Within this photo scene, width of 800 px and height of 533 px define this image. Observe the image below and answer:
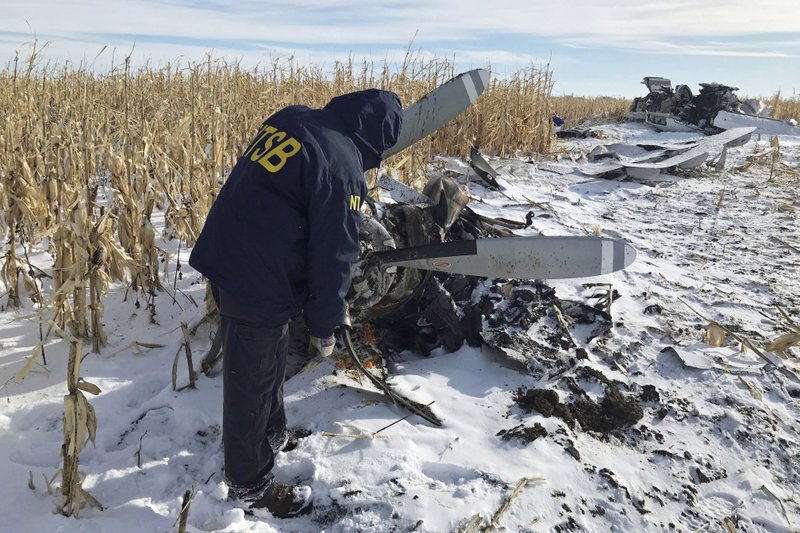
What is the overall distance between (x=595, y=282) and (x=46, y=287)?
4.05 meters

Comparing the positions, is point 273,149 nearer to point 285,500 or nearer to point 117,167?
point 285,500

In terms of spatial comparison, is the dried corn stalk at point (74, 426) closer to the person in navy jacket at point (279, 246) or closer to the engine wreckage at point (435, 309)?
the person in navy jacket at point (279, 246)

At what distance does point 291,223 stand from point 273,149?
0.27m

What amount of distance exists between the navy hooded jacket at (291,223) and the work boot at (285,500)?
2.31 ft

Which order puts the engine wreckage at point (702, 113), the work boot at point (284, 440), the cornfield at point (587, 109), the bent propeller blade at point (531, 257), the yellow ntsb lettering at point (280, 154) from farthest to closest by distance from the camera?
the cornfield at point (587, 109)
the engine wreckage at point (702, 113)
the bent propeller blade at point (531, 257)
the work boot at point (284, 440)
the yellow ntsb lettering at point (280, 154)

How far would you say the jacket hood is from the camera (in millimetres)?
2086

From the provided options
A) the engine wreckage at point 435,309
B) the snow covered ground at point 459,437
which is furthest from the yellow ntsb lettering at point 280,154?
the snow covered ground at point 459,437

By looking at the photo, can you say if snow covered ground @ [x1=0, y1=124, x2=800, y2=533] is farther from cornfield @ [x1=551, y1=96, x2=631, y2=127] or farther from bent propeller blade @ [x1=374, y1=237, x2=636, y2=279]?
cornfield @ [x1=551, y1=96, x2=631, y2=127]

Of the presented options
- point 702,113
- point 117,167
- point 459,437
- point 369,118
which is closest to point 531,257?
point 459,437

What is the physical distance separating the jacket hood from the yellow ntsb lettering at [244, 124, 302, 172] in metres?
0.28

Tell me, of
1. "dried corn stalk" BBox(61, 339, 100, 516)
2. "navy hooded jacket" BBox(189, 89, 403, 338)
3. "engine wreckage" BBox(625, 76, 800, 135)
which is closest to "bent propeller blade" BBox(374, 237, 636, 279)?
"navy hooded jacket" BBox(189, 89, 403, 338)

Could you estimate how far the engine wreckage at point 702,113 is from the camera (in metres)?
13.2

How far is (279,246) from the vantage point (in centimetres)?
191

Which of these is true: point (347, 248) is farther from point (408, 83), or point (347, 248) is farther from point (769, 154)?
point (769, 154)
